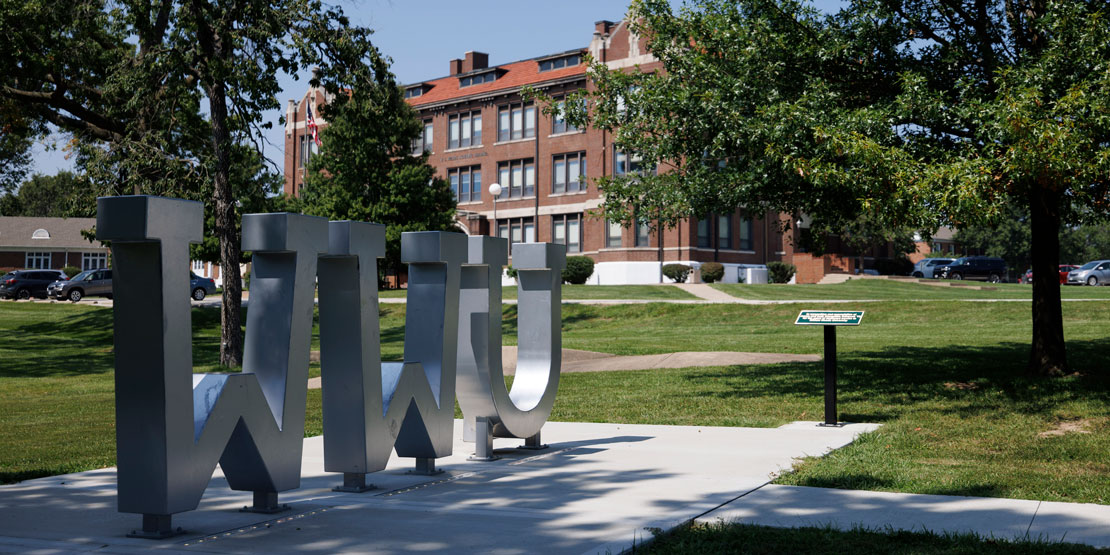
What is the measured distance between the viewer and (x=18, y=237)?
79125 mm

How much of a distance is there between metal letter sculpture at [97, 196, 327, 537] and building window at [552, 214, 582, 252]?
48.9 metres

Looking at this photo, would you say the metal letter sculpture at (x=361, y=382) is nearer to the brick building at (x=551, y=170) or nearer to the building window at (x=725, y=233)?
the brick building at (x=551, y=170)

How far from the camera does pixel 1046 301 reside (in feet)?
45.1

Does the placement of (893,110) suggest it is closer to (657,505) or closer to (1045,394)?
(1045,394)

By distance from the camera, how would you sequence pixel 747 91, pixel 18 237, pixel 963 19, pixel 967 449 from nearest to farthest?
pixel 967 449 < pixel 747 91 < pixel 963 19 < pixel 18 237

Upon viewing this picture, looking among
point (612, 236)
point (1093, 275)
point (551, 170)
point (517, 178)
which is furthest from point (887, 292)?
point (517, 178)

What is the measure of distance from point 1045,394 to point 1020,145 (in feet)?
13.3

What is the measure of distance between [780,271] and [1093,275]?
15.0 m

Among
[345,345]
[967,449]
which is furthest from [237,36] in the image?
[967,449]

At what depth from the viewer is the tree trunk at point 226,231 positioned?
20078mm

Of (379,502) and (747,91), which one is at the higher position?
(747,91)

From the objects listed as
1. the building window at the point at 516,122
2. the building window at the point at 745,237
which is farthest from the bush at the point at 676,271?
the building window at the point at 516,122

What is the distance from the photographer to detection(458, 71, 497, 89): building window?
61.2 m

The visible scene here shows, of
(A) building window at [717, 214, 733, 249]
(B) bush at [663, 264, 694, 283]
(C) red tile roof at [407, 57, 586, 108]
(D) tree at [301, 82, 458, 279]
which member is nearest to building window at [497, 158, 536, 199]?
(C) red tile roof at [407, 57, 586, 108]
